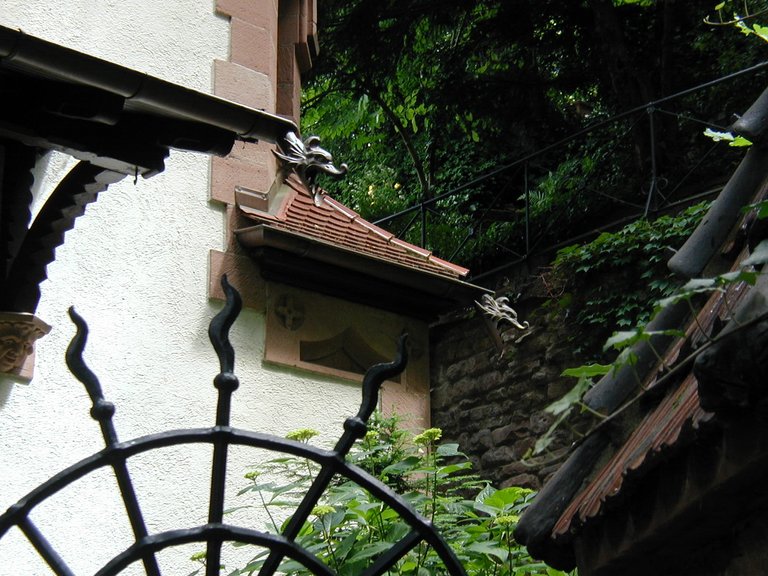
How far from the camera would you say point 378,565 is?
8.17 ft

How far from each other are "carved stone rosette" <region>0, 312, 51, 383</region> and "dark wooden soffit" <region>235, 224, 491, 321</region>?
133cm

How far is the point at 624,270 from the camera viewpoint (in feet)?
28.8

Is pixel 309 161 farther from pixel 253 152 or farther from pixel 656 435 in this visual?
pixel 656 435

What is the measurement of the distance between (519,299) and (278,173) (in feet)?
12.5

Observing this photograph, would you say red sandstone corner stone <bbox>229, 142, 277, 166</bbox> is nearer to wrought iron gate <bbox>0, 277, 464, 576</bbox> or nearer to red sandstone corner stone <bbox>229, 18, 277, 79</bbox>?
red sandstone corner stone <bbox>229, 18, 277, 79</bbox>

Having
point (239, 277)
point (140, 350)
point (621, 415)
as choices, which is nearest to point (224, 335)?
point (621, 415)

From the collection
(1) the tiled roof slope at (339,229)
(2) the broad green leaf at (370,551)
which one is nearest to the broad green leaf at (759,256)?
(2) the broad green leaf at (370,551)

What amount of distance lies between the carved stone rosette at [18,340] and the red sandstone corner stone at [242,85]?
1942 mm

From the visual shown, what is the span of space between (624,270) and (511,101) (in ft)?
13.5

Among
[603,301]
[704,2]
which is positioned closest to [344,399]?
[603,301]

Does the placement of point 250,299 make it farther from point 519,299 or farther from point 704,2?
point 704,2

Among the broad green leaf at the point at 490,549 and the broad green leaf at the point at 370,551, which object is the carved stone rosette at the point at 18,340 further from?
the broad green leaf at the point at 490,549

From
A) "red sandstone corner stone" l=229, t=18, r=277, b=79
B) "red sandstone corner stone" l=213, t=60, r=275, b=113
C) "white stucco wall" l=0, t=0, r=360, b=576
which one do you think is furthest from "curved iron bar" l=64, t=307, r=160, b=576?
"red sandstone corner stone" l=229, t=18, r=277, b=79

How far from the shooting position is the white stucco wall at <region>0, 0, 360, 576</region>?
5.14 m
